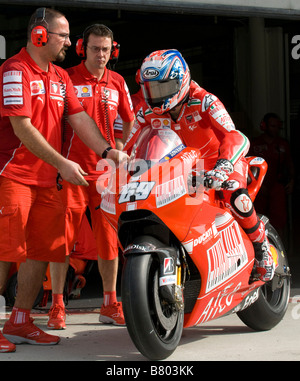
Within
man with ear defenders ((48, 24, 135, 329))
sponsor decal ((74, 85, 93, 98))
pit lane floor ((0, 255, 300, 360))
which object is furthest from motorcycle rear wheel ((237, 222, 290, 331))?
sponsor decal ((74, 85, 93, 98))

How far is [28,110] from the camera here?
15.5ft

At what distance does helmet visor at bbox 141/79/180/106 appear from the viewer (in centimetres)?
455

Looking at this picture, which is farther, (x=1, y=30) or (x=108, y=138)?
(x=1, y=30)

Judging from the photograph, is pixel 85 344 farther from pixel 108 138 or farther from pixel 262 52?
pixel 262 52

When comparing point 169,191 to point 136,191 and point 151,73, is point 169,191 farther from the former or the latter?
→ point 151,73

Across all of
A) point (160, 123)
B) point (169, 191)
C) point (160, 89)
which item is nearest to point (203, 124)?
point (160, 123)

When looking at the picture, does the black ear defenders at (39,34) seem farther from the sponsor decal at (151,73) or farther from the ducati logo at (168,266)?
the ducati logo at (168,266)

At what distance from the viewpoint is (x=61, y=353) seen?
15.1 ft

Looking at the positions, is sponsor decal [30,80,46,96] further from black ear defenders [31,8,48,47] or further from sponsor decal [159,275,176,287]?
sponsor decal [159,275,176,287]

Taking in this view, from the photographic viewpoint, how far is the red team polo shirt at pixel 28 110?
15.5ft

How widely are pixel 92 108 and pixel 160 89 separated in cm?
131
